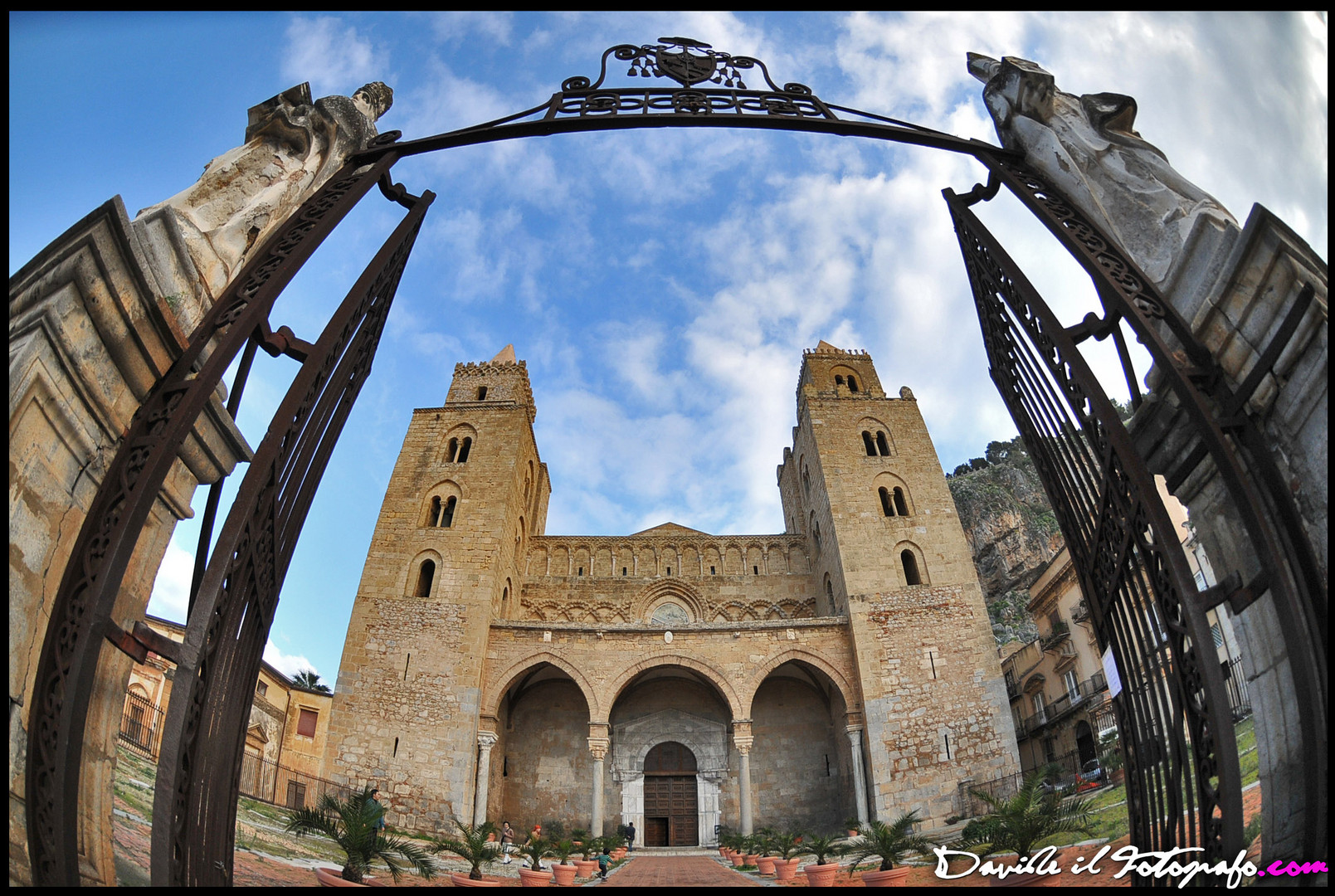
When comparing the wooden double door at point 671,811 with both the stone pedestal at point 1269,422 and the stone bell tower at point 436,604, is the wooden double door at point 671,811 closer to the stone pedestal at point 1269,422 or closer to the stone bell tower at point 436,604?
the stone bell tower at point 436,604

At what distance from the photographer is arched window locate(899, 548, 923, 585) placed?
21031 millimetres

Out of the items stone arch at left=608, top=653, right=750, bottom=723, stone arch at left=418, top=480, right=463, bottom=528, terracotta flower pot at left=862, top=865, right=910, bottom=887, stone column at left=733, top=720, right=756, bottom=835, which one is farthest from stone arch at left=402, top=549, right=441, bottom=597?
terracotta flower pot at left=862, top=865, right=910, bottom=887

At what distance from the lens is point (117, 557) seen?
222cm

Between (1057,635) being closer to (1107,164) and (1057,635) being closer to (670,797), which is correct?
(670,797)

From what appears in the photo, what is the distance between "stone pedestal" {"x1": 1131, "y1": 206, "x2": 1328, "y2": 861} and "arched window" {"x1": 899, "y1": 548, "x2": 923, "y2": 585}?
1865cm

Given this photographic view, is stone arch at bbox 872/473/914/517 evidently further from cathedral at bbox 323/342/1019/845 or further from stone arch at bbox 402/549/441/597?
stone arch at bbox 402/549/441/597

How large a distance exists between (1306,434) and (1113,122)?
2.10 m

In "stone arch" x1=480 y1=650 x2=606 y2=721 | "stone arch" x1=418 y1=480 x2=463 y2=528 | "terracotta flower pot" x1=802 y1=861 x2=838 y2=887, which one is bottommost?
"terracotta flower pot" x1=802 y1=861 x2=838 y2=887

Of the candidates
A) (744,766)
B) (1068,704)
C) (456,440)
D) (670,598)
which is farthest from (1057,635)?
(456,440)

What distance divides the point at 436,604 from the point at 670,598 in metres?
9.40

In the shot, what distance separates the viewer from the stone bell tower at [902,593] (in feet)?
57.0

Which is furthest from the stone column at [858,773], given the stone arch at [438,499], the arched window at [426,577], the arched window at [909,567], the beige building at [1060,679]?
the stone arch at [438,499]

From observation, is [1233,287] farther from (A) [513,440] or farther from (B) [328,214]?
(A) [513,440]

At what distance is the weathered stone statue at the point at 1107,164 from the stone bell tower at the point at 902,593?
16805 millimetres
